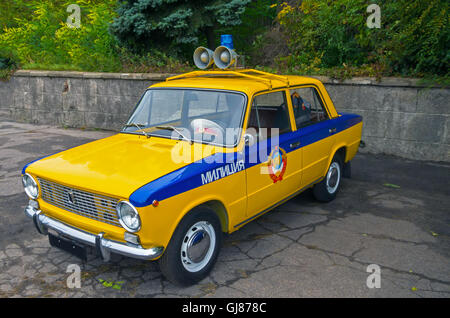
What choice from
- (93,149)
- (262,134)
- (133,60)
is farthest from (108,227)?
(133,60)

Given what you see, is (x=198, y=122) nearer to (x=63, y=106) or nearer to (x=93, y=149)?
(x=93, y=149)

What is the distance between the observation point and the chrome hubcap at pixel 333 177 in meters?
5.52

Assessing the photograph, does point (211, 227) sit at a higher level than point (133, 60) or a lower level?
lower

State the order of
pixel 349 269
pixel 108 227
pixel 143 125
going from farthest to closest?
pixel 143 125 → pixel 349 269 → pixel 108 227

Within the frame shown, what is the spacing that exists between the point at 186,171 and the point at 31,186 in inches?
66.1

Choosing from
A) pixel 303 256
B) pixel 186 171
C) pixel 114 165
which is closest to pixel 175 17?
pixel 114 165

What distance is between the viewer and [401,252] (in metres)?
4.15

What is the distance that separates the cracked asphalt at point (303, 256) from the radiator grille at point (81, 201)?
28.4 inches

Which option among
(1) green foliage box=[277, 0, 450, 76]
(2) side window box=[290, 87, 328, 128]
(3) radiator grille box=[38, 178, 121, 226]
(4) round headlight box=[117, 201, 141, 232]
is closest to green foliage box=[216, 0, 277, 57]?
(1) green foliage box=[277, 0, 450, 76]

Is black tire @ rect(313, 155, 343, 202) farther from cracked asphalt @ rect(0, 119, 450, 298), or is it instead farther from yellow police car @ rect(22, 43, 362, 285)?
yellow police car @ rect(22, 43, 362, 285)

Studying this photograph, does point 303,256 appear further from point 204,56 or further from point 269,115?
point 204,56

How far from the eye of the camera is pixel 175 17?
9914 millimetres

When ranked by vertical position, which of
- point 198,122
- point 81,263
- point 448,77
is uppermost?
point 448,77

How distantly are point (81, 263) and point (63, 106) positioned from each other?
891 cm
